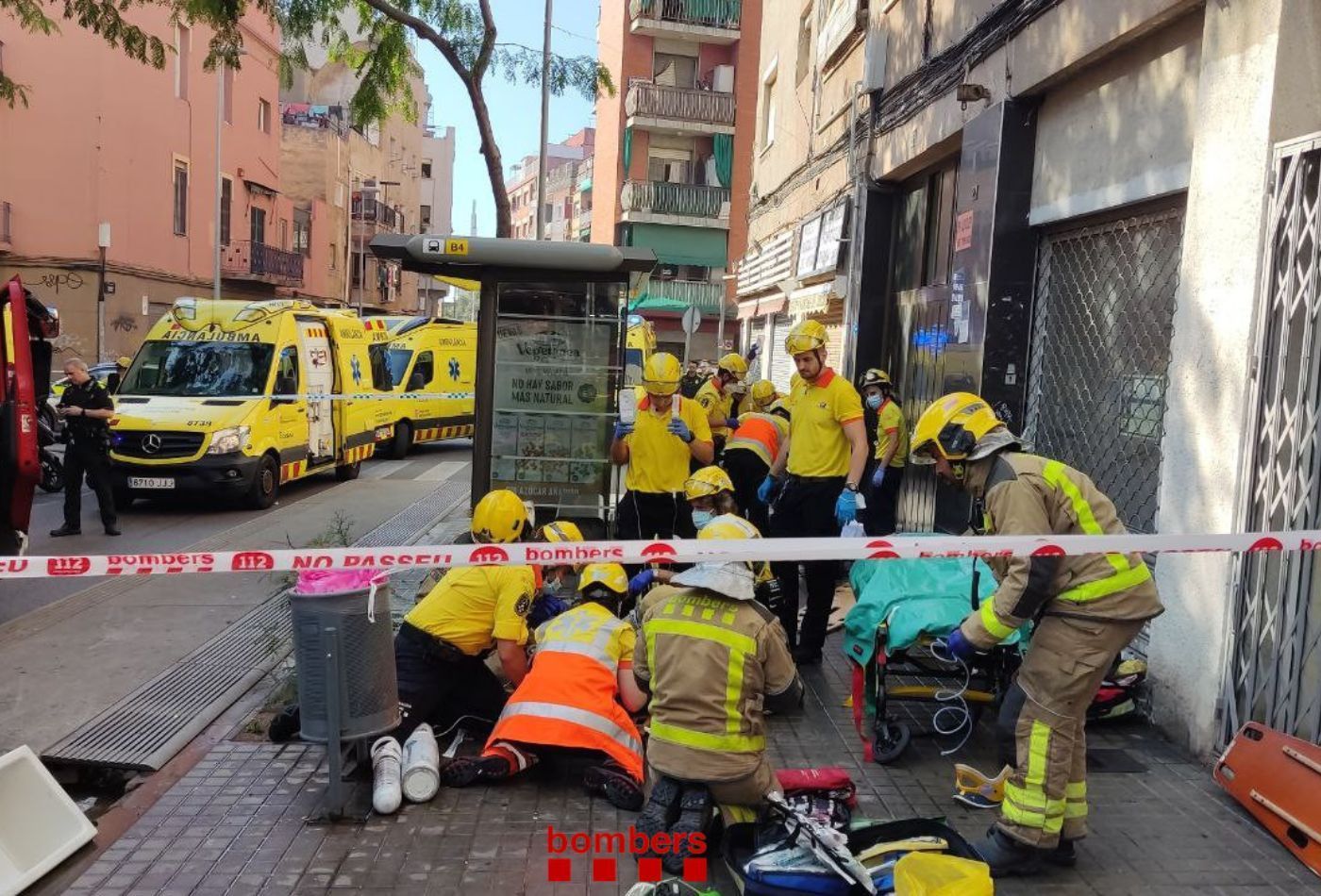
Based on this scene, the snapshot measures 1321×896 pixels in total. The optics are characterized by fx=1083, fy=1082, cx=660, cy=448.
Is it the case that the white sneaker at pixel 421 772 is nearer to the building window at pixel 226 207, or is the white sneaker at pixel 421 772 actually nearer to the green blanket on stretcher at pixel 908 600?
the green blanket on stretcher at pixel 908 600

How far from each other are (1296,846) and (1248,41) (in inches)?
137

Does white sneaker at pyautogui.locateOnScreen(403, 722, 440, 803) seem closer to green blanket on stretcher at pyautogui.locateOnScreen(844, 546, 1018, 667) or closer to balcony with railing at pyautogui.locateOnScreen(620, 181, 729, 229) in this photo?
green blanket on stretcher at pyautogui.locateOnScreen(844, 546, 1018, 667)

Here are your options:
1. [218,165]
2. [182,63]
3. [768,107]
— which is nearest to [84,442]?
[768,107]

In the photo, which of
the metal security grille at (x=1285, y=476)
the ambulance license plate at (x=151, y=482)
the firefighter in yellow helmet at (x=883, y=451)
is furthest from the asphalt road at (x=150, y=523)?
the metal security grille at (x=1285, y=476)

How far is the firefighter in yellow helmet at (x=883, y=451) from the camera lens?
8.73 metres

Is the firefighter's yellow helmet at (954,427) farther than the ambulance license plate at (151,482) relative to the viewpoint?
No

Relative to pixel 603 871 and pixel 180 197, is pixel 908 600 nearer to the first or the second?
pixel 603 871

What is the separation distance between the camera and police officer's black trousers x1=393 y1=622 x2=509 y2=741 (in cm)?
493

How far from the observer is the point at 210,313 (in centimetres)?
1319

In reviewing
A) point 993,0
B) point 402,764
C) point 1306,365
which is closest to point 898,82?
point 993,0

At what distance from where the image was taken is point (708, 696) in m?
3.86

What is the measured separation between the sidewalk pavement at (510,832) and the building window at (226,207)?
108 feet

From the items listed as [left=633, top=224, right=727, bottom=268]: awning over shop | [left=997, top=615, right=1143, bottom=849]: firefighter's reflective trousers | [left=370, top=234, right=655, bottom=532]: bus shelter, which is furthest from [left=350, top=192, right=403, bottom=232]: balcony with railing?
[left=997, top=615, right=1143, bottom=849]: firefighter's reflective trousers

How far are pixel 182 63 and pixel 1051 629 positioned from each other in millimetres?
32634
